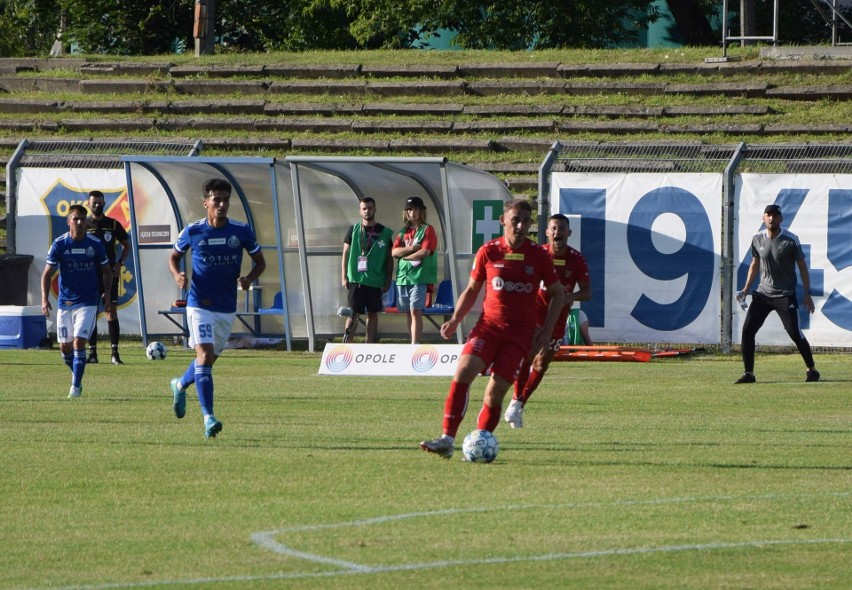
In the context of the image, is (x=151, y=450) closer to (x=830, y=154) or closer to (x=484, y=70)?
(x=830, y=154)

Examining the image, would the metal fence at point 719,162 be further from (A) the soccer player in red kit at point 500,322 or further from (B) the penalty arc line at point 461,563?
(B) the penalty arc line at point 461,563

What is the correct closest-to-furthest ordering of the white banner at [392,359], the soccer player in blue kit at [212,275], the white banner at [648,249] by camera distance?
the soccer player in blue kit at [212,275], the white banner at [392,359], the white banner at [648,249]

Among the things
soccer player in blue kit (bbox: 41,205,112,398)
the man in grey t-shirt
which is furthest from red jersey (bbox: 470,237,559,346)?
the man in grey t-shirt

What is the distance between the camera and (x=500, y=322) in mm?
10453

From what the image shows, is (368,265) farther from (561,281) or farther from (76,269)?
(561,281)

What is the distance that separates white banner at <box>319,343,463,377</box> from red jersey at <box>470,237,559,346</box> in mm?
7380

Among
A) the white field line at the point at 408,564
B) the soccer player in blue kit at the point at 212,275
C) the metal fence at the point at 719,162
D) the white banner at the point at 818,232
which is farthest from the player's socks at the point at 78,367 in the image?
the white banner at the point at 818,232

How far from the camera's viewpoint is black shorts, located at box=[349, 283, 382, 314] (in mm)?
20688

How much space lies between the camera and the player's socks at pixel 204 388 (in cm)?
1133

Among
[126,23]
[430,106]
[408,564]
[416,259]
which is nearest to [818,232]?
[416,259]

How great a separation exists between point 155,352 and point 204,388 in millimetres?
9010

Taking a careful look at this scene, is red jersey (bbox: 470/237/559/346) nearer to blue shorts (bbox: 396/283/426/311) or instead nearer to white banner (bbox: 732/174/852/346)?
blue shorts (bbox: 396/283/426/311)

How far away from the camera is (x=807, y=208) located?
20844 mm

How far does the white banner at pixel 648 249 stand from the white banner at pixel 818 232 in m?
0.65
